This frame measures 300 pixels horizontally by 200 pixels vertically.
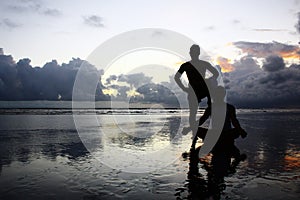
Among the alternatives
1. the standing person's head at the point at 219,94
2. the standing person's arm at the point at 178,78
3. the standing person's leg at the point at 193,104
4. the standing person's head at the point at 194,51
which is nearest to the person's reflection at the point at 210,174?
the standing person's leg at the point at 193,104

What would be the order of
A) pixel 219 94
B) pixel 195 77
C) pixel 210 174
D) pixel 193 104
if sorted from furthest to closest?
pixel 193 104
pixel 195 77
pixel 219 94
pixel 210 174

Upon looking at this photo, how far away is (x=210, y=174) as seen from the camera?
5.70 metres

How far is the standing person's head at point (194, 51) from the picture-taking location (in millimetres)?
8516

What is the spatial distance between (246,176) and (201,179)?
39.8 inches

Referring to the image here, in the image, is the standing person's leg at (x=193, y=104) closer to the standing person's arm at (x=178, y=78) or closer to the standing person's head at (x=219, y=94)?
the standing person's arm at (x=178, y=78)

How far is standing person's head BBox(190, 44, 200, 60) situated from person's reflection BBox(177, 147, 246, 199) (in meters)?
2.88

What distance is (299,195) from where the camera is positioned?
436 centimetres

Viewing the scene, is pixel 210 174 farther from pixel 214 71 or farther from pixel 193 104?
pixel 214 71

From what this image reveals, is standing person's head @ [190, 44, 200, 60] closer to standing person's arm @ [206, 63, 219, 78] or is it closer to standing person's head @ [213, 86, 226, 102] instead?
standing person's arm @ [206, 63, 219, 78]

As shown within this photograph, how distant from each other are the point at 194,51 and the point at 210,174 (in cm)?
408

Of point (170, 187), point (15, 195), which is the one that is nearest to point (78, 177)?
point (15, 195)

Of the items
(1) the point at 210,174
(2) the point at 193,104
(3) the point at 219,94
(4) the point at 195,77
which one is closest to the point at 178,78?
(4) the point at 195,77

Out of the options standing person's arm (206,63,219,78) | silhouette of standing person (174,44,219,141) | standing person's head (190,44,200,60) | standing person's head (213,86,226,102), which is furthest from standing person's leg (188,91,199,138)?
standing person's head (190,44,200,60)

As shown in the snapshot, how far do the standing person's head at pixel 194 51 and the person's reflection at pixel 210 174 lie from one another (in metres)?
2.88
